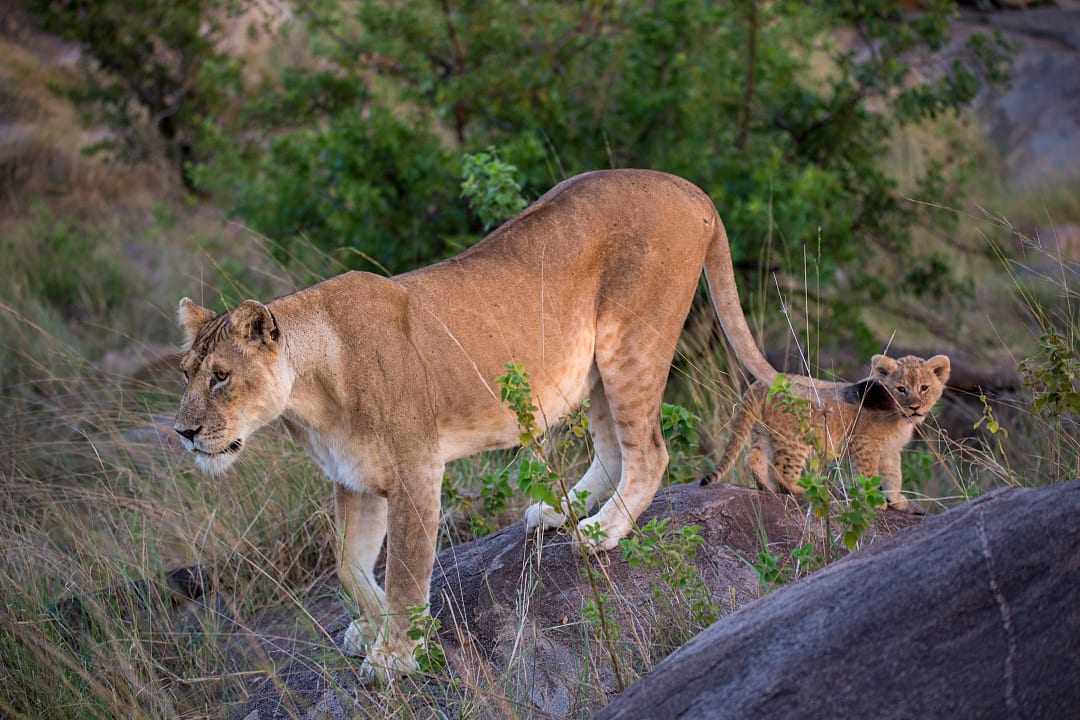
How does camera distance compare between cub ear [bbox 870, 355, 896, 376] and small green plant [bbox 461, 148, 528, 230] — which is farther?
small green plant [bbox 461, 148, 528, 230]

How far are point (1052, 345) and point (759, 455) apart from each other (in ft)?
5.33

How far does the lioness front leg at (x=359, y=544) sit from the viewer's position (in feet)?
15.7

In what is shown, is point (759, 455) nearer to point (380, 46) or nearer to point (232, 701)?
point (232, 701)

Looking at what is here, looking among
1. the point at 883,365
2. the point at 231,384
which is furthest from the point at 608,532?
the point at 231,384

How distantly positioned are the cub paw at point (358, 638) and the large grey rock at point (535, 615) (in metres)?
0.08

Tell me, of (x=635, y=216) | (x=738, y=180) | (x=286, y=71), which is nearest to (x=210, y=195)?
(x=286, y=71)

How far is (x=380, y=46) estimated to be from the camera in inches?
359

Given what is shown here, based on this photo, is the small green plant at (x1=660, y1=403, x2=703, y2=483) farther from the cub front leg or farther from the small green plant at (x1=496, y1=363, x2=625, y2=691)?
the small green plant at (x1=496, y1=363, x2=625, y2=691)

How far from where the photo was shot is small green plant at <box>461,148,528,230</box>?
6.36m

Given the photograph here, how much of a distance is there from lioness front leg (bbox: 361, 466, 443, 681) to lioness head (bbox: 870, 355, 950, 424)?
212 cm

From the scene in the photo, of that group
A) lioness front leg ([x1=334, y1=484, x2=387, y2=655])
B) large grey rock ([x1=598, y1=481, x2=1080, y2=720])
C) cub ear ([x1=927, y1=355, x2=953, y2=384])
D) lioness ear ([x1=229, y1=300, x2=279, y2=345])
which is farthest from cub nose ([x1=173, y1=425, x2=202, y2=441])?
cub ear ([x1=927, y1=355, x2=953, y2=384])

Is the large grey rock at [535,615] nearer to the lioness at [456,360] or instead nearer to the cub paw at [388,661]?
the cub paw at [388,661]

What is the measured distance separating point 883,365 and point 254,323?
110 inches

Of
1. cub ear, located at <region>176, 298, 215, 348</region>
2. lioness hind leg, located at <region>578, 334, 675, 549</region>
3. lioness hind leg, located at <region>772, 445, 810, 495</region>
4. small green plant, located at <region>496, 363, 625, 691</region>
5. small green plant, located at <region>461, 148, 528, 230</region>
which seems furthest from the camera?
small green plant, located at <region>461, 148, 528, 230</region>
